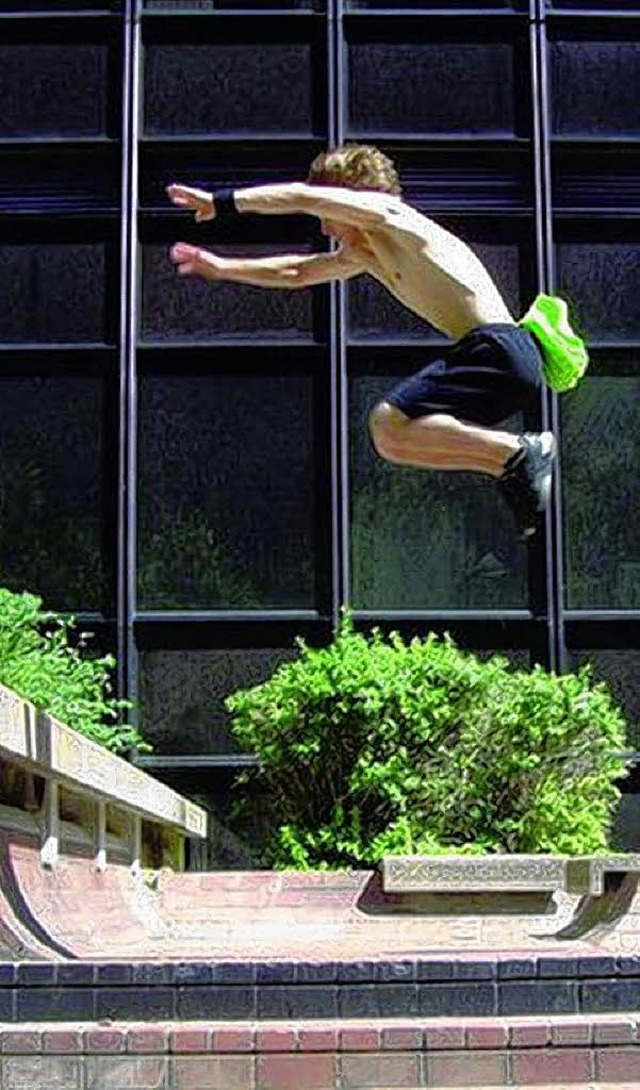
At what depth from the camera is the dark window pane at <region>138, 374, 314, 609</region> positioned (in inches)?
591

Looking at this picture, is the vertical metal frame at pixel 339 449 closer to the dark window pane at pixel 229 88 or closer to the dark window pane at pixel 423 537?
the dark window pane at pixel 423 537

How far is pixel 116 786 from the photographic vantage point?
8.48m

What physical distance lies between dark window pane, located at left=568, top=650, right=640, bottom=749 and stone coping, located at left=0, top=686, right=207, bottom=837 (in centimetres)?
520

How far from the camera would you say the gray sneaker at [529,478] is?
6.07 meters

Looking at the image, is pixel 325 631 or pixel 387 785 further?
pixel 325 631

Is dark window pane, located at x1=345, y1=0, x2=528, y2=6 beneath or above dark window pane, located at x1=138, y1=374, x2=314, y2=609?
above

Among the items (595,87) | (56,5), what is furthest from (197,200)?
(595,87)

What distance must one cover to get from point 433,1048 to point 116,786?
3768 mm

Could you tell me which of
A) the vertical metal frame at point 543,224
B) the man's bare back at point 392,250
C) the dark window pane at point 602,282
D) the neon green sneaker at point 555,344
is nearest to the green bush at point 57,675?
the vertical metal frame at point 543,224

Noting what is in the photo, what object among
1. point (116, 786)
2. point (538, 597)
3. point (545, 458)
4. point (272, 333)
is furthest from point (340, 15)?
point (545, 458)

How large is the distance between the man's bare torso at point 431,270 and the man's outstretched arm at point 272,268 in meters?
0.21

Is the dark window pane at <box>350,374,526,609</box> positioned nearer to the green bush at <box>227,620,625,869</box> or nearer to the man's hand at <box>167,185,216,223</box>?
the green bush at <box>227,620,625,869</box>

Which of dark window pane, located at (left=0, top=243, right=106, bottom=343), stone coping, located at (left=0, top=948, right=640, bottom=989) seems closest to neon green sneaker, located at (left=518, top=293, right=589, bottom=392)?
stone coping, located at (left=0, top=948, right=640, bottom=989)

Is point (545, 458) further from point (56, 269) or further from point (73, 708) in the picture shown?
point (56, 269)
